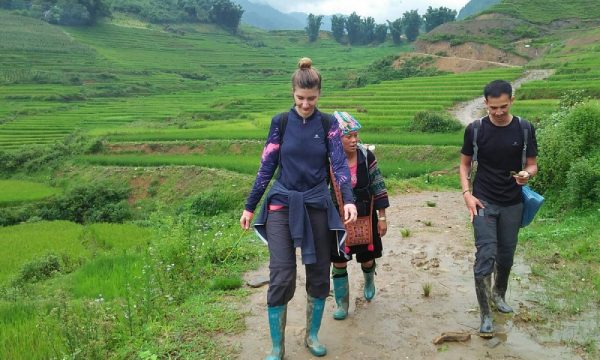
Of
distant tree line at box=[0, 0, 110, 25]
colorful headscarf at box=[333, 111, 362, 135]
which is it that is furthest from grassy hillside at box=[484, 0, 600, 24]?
colorful headscarf at box=[333, 111, 362, 135]

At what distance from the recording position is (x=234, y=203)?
14578 mm

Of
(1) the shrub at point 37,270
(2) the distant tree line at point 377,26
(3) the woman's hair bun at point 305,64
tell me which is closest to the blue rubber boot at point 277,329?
(3) the woman's hair bun at point 305,64

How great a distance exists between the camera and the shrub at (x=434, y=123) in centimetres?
2120

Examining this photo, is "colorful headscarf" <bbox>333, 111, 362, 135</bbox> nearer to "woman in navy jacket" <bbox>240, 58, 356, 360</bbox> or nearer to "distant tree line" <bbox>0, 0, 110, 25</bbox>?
"woman in navy jacket" <bbox>240, 58, 356, 360</bbox>

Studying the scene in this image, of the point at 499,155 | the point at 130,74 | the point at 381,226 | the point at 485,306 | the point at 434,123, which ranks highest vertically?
the point at 499,155

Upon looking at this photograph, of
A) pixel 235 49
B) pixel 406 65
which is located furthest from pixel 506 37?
pixel 235 49

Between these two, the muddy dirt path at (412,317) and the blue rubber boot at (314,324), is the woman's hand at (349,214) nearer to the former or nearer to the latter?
the blue rubber boot at (314,324)

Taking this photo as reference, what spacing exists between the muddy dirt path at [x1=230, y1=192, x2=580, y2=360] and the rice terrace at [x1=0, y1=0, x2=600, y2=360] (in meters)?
0.02

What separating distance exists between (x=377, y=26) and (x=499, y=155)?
94592 mm

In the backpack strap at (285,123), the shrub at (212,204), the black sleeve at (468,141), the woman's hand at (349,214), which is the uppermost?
the backpack strap at (285,123)

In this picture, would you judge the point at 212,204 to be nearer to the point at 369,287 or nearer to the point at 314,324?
the point at 369,287

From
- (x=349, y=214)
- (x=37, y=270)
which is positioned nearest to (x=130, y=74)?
(x=37, y=270)

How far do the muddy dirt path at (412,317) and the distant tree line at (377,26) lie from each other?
8300 centimetres

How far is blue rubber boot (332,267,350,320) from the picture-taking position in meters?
4.23
